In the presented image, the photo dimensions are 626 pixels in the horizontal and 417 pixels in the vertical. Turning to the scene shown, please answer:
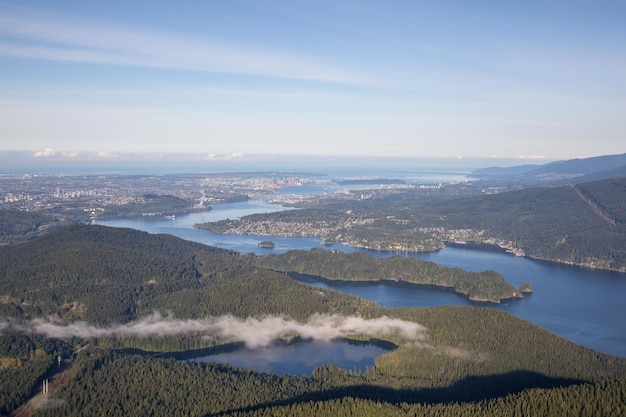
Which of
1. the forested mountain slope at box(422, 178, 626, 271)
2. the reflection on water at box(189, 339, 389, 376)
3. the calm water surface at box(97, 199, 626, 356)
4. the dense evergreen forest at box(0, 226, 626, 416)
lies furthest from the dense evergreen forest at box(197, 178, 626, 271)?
the reflection on water at box(189, 339, 389, 376)

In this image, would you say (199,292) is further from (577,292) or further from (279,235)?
(279,235)

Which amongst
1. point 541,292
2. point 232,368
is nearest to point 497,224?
point 541,292

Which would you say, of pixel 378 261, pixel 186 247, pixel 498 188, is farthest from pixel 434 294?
pixel 498 188

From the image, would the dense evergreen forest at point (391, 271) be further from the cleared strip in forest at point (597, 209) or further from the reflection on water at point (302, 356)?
the cleared strip in forest at point (597, 209)

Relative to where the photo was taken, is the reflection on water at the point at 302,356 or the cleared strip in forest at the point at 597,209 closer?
the reflection on water at the point at 302,356

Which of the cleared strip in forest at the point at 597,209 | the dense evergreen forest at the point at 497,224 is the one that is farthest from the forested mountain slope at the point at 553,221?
the dense evergreen forest at the point at 497,224

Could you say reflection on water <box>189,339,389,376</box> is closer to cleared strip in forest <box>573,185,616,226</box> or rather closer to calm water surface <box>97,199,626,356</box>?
calm water surface <box>97,199,626,356</box>
